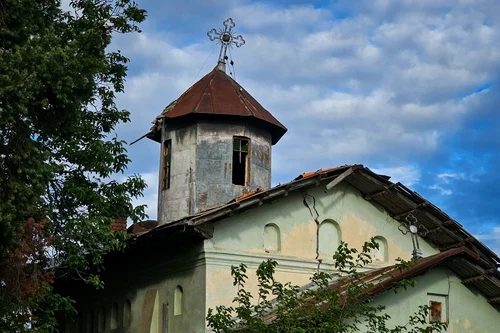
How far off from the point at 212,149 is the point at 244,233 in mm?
4330

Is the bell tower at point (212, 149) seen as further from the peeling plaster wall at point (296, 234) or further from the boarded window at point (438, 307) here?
the boarded window at point (438, 307)

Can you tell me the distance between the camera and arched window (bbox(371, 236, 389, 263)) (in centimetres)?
2761

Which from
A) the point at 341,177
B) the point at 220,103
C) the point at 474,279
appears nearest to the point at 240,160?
the point at 220,103

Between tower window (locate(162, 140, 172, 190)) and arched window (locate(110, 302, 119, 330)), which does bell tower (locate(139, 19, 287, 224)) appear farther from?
arched window (locate(110, 302, 119, 330))

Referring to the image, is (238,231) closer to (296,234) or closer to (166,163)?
(296,234)

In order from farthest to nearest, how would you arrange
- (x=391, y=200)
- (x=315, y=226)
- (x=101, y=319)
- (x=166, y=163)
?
(x=166, y=163), (x=101, y=319), (x=391, y=200), (x=315, y=226)

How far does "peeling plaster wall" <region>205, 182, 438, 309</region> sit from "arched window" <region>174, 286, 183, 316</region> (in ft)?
4.81

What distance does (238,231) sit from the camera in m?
25.2

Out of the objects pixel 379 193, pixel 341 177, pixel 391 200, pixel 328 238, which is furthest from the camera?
pixel 391 200

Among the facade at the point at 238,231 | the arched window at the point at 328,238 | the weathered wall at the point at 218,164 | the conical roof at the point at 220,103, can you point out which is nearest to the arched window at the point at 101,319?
the facade at the point at 238,231

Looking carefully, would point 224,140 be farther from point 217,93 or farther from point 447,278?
point 447,278

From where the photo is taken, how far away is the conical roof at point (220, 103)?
1144 inches

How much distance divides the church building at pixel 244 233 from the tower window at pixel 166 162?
36 millimetres

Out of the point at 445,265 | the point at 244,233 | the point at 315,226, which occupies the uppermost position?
the point at 315,226
